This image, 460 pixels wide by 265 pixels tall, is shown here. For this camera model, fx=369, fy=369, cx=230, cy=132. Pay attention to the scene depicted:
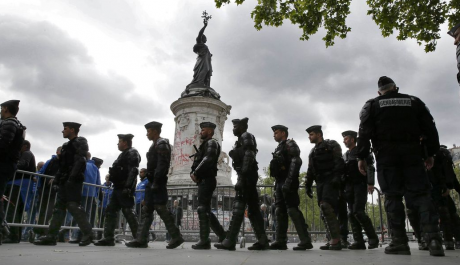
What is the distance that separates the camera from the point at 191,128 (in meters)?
14.9

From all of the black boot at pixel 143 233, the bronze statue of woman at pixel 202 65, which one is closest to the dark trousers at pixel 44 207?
the black boot at pixel 143 233

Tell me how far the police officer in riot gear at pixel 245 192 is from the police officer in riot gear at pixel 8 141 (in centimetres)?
314

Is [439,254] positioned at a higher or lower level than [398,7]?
lower

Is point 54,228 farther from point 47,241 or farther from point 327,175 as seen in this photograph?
point 327,175

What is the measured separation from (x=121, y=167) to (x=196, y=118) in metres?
8.68

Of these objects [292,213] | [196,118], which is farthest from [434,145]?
[196,118]

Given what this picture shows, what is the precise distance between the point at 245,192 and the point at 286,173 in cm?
86

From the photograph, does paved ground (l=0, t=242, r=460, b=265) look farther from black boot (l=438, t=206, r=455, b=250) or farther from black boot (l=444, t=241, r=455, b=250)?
black boot (l=438, t=206, r=455, b=250)

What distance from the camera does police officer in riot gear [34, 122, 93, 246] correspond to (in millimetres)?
5926

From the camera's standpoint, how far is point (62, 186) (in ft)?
20.0

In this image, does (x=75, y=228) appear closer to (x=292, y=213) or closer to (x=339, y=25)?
(x=292, y=213)

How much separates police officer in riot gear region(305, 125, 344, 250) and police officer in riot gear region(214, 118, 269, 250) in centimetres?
95

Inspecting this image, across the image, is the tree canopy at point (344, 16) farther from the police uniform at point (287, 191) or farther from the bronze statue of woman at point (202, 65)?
the bronze statue of woman at point (202, 65)

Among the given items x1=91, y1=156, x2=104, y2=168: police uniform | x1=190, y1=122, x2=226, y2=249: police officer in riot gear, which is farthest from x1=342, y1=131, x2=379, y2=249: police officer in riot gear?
x1=91, y1=156, x2=104, y2=168: police uniform
